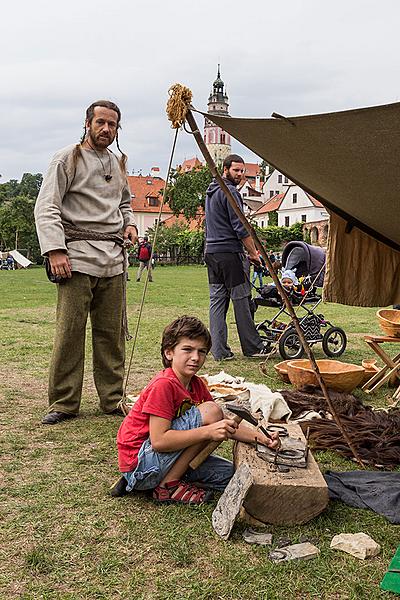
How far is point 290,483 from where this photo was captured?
266 centimetres

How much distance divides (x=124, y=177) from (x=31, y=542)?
8.15 ft

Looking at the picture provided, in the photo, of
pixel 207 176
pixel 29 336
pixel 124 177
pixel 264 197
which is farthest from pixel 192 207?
pixel 124 177

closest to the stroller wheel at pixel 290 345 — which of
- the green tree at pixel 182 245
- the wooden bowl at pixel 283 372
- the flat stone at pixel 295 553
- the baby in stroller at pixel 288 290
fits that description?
the baby in stroller at pixel 288 290

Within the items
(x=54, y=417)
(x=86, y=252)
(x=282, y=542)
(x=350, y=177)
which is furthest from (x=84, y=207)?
(x=282, y=542)

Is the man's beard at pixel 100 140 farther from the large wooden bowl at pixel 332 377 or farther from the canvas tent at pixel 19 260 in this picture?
the canvas tent at pixel 19 260

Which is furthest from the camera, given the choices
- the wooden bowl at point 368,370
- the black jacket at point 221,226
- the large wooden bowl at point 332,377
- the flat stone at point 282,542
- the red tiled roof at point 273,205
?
the red tiled roof at point 273,205

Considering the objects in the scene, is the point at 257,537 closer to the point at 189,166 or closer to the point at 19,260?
the point at 19,260

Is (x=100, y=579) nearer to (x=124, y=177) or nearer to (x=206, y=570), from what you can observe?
(x=206, y=570)

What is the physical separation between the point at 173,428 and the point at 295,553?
2.32 feet

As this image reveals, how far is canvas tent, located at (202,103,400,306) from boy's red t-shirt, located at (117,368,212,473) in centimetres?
112

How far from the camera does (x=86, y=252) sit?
4.05 m

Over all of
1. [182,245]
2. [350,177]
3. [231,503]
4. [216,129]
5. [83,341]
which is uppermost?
[216,129]

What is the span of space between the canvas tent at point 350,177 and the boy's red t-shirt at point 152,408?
112cm

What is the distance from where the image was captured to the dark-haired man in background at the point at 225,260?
6141 millimetres
